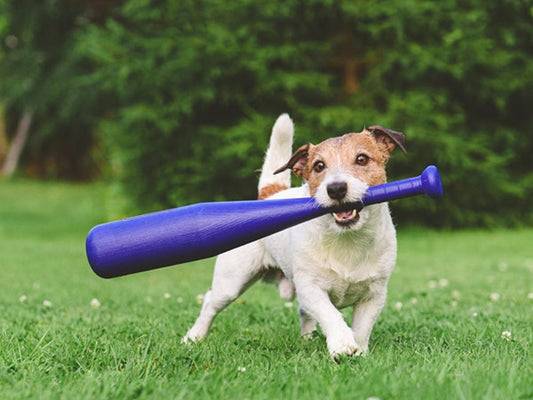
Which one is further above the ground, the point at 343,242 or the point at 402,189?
the point at 402,189

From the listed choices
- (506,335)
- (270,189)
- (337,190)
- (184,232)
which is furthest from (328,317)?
(270,189)

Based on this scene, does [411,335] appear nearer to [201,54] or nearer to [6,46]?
[201,54]

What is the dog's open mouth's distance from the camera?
4.60 m

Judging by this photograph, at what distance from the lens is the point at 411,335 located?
5305 millimetres

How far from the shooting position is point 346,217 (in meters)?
4.61

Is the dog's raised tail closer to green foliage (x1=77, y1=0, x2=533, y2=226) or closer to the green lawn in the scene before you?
the green lawn

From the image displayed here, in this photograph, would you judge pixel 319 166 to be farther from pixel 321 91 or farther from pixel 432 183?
pixel 321 91

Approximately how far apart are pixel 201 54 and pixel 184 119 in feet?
4.59

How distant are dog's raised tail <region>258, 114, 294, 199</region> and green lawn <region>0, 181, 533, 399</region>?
0.97m

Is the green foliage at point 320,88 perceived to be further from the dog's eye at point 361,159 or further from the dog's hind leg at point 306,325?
the dog's eye at point 361,159

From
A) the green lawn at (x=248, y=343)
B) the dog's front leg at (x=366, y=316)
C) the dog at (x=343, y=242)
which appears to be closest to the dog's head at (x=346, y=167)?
the dog at (x=343, y=242)

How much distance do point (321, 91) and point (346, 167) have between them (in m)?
11.4

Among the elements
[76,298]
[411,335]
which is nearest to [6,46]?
[76,298]

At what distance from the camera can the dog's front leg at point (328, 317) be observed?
14.1 ft
